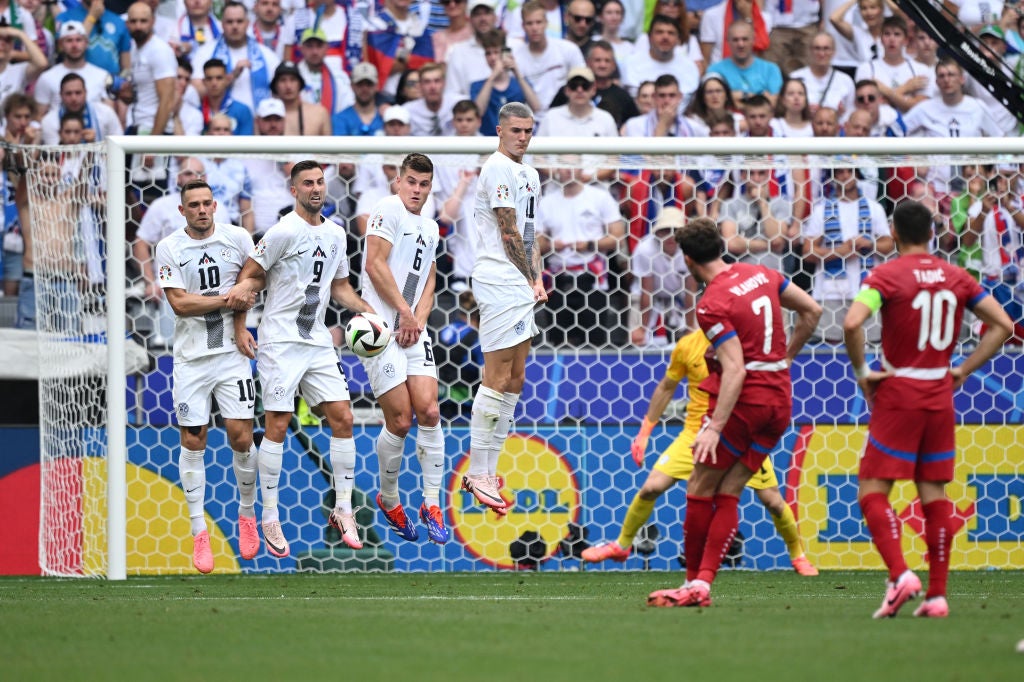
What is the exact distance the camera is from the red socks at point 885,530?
6891mm

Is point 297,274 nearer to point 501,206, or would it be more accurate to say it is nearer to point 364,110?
point 501,206

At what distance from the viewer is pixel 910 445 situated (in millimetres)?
6930

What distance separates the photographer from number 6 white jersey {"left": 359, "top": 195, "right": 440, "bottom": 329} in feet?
32.3

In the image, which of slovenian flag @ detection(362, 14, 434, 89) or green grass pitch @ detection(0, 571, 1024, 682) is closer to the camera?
green grass pitch @ detection(0, 571, 1024, 682)

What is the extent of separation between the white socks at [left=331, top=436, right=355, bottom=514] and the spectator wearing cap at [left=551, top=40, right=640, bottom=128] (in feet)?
17.5

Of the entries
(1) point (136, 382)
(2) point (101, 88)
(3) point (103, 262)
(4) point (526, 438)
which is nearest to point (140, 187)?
(3) point (103, 262)

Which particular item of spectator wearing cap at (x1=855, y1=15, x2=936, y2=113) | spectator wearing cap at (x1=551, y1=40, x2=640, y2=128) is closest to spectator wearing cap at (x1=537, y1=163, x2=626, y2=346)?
spectator wearing cap at (x1=551, y1=40, x2=640, y2=128)

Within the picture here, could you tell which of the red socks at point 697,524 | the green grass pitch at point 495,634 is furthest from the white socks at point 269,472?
the red socks at point 697,524

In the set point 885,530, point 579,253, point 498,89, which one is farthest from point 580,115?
point 885,530

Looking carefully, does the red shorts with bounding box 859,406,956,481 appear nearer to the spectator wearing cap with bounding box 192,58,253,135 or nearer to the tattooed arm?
the tattooed arm

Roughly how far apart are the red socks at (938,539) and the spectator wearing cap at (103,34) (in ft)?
32.3

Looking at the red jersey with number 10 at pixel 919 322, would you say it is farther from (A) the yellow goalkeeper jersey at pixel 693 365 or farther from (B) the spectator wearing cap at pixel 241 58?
(B) the spectator wearing cap at pixel 241 58

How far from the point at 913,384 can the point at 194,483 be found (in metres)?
5.20

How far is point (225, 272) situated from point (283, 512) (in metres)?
2.22
